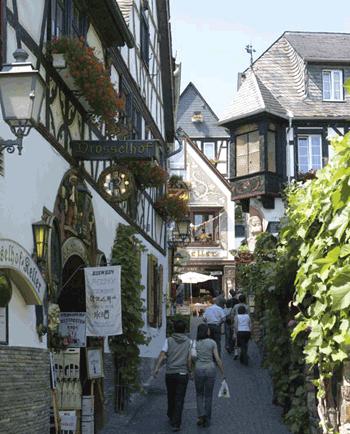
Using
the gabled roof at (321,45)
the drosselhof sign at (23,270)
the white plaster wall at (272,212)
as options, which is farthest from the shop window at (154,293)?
the gabled roof at (321,45)

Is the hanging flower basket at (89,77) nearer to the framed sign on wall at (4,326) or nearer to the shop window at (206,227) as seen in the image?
the framed sign on wall at (4,326)

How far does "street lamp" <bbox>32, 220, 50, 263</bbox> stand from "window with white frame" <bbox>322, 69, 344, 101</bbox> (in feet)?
A: 76.7

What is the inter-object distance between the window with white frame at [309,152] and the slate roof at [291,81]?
2.49 feet

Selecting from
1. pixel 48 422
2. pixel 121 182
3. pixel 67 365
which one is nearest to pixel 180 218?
pixel 121 182

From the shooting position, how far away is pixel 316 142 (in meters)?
30.2

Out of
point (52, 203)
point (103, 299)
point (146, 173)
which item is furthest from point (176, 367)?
point (146, 173)

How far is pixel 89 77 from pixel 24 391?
154 inches

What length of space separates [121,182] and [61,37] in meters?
3.19

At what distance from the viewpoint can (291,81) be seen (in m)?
32.0

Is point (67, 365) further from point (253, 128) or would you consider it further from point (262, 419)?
point (253, 128)

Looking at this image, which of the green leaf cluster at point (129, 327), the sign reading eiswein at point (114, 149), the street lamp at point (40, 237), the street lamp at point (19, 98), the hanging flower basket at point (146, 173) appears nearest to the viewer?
the street lamp at point (19, 98)

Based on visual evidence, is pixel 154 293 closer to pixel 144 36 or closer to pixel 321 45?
pixel 144 36

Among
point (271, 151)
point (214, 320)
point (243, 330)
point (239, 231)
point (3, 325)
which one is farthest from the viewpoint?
point (239, 231)

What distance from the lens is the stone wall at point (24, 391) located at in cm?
819
